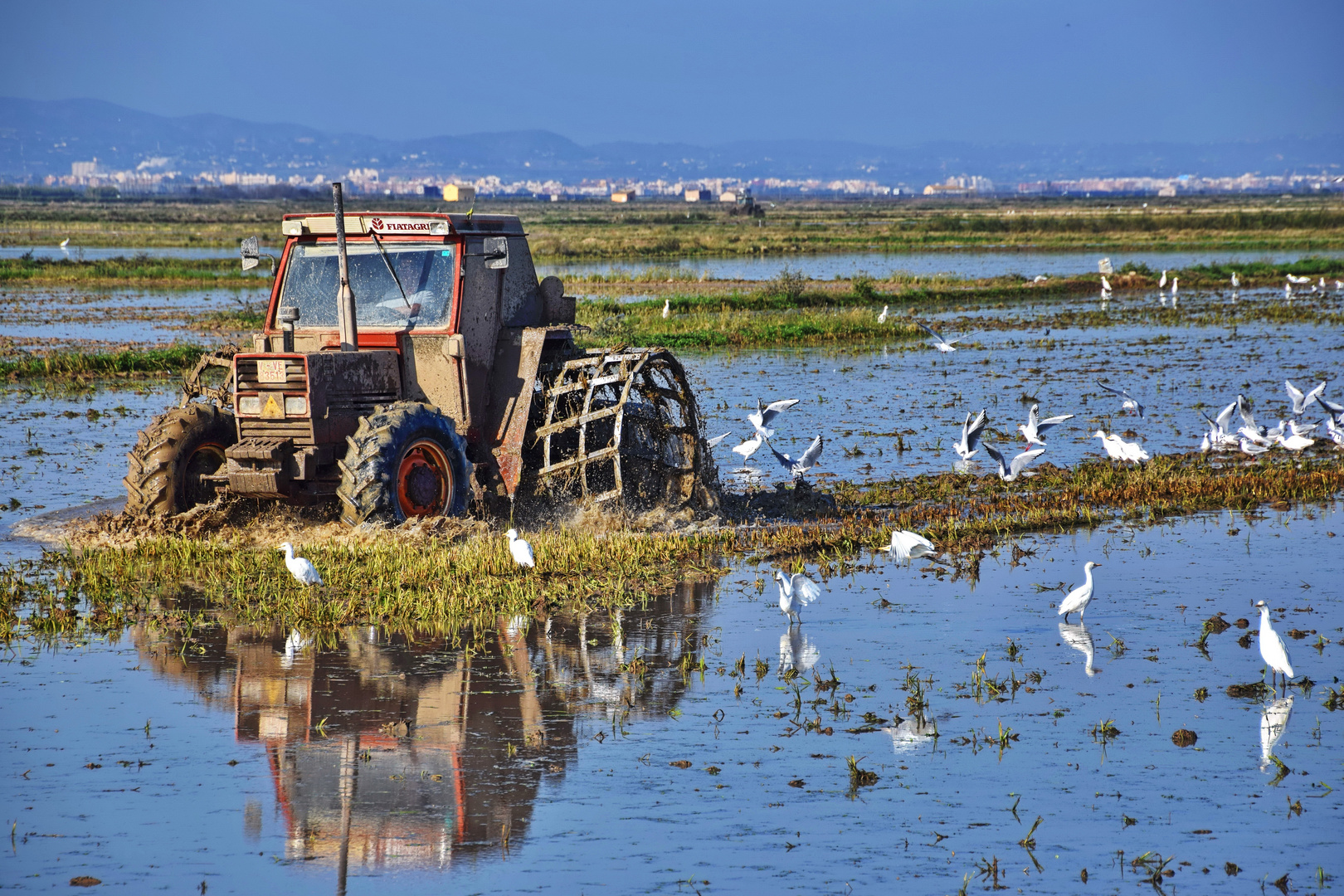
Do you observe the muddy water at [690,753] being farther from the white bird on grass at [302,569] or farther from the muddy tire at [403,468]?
the muddy tire at [403,468]

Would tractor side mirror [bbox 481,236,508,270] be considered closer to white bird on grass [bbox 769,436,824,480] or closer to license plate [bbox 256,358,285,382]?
license plate [bbox 256,358,285,382]

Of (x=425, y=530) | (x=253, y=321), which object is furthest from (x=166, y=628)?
(x=253, y=321)

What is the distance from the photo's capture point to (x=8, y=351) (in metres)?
25.8

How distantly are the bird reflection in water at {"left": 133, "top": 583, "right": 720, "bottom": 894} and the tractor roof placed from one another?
11.9 ft

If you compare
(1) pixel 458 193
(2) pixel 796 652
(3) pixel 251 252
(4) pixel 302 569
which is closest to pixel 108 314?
(1) pixel 458 193

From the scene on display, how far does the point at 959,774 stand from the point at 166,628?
5.49 m

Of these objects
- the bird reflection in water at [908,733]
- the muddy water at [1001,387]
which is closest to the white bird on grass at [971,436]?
the muddy water at [1001,387]

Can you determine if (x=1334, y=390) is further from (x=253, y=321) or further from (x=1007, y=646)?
(x=253, y=321)

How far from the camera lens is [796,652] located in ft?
27.9

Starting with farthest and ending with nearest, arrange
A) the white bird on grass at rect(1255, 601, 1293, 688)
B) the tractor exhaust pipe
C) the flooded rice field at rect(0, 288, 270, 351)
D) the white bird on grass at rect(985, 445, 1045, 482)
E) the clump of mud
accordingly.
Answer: the flooded rice field at rect(0, 288, 270, 351) → the white bird on grass at rect(985, 445, 1045, 482) → the clump of mud → the tractor exhaust pipe → the white bird on grass at rect(1255, 601, 1293, 688)

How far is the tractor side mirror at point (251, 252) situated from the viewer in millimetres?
10600

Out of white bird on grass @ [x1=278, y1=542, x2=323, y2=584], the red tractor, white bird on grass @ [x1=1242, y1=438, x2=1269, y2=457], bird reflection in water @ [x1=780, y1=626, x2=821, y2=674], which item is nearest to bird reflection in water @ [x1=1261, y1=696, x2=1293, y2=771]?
bird reflection in water @ [x1=780, y1=626, x2=821, y2=674]

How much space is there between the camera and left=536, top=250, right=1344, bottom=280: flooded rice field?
5053cm

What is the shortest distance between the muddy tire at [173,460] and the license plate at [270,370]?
118 cm
